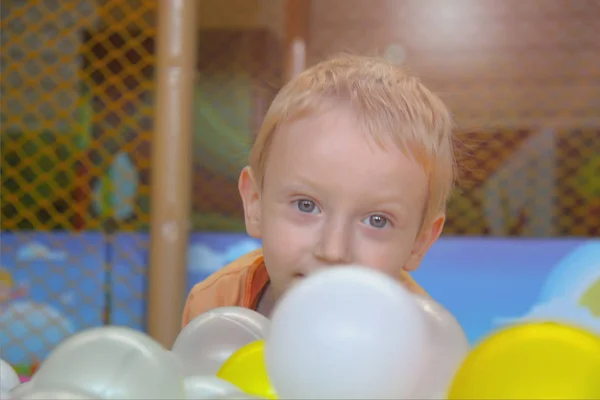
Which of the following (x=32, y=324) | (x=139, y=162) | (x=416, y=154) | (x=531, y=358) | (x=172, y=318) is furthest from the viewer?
(x=139, y=162)

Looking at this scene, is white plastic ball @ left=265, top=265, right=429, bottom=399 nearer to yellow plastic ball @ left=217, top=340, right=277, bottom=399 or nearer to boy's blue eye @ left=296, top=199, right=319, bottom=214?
yellow plastic ball @ left=217, top=340, right=277, bottom=399

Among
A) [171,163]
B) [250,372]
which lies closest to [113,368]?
[250,372]

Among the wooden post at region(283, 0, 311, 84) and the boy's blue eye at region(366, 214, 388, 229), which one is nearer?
the boy's blue eye at region(366, 214, 388, 229)

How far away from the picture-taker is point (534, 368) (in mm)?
440

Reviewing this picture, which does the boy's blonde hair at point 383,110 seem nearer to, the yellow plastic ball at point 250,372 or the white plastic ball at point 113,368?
the yellow plastic ball at point 250,372

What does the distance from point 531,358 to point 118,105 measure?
1.68 m

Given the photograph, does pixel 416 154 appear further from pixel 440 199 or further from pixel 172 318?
pixel 172 318

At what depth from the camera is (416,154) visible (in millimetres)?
857

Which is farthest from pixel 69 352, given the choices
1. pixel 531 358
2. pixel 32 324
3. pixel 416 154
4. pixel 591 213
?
pixel 591 213

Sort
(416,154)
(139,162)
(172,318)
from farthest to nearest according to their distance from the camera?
(139,162) → (172,318) → (416,154)

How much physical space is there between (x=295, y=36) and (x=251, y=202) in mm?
1035

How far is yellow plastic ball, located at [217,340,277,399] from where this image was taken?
Answer: 1.88ft

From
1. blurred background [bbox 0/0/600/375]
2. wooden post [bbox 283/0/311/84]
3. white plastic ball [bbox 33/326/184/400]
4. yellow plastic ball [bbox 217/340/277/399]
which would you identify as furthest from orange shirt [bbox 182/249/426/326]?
wooden post [bbox 283/0/311/84]

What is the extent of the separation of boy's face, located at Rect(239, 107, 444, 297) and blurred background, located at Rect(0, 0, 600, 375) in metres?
0.93
